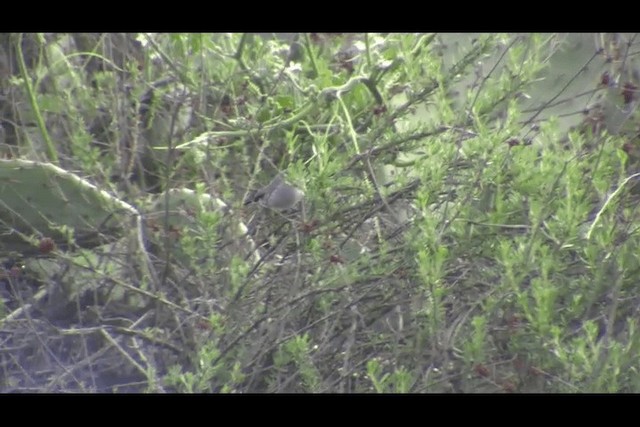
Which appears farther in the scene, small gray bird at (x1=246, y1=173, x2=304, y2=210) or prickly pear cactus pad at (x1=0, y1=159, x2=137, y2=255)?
prickly pear cactus pad at (x1=0, y1=159, x2=137, y2=255)

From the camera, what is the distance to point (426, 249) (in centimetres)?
214

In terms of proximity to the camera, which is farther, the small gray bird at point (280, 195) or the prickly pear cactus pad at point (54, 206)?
the prickly pear cactus pad at point (54, 206)

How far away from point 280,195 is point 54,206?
2.52 feet

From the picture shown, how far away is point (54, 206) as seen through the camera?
9.37ft

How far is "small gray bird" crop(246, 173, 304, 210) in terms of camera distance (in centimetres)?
244

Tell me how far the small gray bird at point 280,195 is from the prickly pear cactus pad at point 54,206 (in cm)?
44

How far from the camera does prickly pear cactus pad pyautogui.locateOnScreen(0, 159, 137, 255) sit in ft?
9.21

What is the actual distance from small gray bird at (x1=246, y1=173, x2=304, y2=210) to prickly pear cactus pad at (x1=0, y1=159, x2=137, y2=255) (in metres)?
0.44

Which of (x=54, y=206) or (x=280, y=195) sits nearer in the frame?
(x=280, y=195)

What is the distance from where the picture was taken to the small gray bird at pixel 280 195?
2436mm
